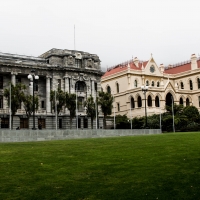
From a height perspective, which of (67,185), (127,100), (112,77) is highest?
(112,77)

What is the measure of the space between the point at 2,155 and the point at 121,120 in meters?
58.2

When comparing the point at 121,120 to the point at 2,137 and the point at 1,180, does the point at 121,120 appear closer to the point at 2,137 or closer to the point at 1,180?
the point at 2,137

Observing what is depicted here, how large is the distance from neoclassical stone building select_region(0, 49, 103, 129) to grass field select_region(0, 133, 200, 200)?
47891mm

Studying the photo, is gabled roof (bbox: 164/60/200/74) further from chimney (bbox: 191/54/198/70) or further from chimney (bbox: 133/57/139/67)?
chimney (bbox: 133/57/139/67)

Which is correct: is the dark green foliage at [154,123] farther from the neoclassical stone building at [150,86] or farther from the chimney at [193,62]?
the chimney at [193,62]

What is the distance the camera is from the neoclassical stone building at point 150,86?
261ft

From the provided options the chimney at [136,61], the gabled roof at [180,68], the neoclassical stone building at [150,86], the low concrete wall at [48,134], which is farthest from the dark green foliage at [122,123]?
the gabled roof at [180,68]

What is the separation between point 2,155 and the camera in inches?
800

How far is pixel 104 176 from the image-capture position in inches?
544

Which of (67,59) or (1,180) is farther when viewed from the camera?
(67,59)

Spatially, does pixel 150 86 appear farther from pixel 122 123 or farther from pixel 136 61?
pixel 136 61

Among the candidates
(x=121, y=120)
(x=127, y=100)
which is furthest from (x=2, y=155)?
(x=127, y=100)

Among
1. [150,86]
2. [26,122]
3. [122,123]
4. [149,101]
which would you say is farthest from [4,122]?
[150,86]

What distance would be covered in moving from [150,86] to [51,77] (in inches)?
955
